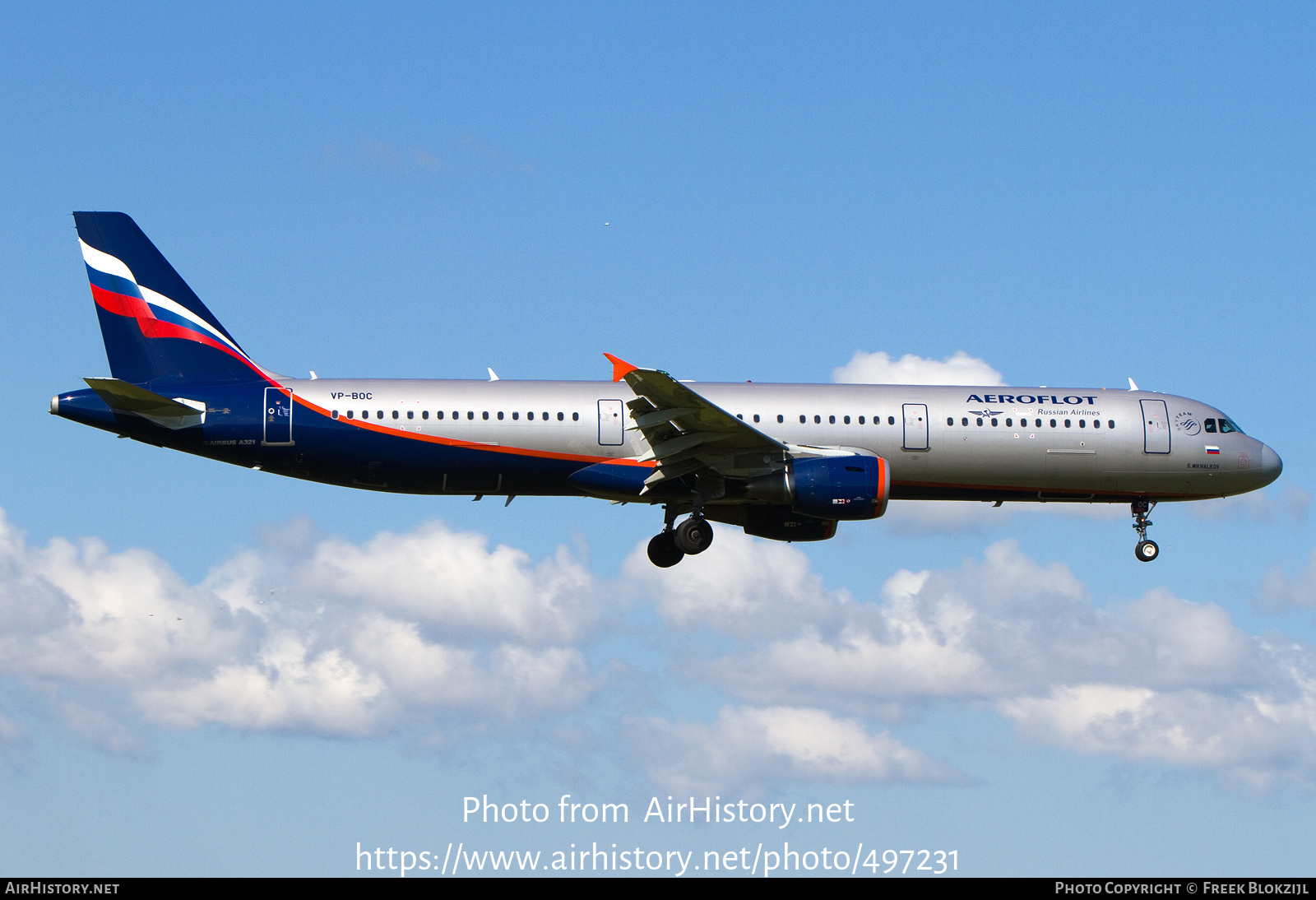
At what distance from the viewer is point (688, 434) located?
36375mm

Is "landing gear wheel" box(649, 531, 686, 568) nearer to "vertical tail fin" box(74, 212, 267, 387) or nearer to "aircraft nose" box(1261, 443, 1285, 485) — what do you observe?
"vertical tail fin" box(74, 212, 267, 387)

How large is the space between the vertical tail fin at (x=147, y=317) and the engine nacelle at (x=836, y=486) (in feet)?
41.3

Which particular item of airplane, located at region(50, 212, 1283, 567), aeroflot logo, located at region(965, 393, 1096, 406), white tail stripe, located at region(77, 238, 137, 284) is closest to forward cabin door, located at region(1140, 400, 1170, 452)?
airplane, located at region(50, 212, 1283, 567)

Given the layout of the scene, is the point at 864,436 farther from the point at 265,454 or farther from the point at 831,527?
the point at 265,454

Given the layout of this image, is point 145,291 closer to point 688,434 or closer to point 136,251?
point 136,251

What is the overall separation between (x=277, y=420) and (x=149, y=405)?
2.82 metres

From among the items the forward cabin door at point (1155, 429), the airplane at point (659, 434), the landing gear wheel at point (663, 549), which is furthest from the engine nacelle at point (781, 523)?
the forward cabin door at point (1155, 429)

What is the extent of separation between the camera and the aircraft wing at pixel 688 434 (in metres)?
35.0

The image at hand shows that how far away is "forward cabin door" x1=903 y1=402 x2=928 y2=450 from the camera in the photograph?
38.3 meters

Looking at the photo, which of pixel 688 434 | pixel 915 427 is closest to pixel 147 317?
pixel 688 434

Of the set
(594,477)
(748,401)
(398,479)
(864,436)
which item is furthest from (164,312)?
(864,436)

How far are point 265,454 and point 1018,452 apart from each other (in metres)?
17.7

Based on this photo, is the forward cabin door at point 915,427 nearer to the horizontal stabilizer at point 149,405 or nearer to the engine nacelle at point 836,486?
the engine nacelle at point 836,486
